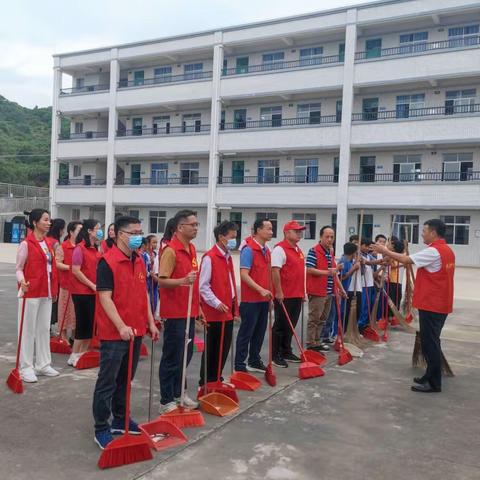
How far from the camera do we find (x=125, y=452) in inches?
142

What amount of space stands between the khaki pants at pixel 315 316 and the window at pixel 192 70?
94.4 ft

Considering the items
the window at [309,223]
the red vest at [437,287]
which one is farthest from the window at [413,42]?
the red vest at [437,287]

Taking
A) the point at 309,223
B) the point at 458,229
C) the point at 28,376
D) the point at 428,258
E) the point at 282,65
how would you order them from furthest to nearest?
the point at 282,65 < the point at 309,223 < the point at 458,229 < the point at 428,258 < the point at 28,376

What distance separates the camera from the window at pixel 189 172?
113 feet

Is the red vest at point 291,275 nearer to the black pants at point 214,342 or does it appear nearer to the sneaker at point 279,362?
the sneaker at point 279,362

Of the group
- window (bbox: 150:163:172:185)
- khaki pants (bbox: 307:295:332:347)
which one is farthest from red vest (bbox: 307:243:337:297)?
window (bbox: 150:163:172:185)

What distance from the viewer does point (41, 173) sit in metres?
58.2

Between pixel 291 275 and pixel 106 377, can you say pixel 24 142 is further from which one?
pixel 106 377

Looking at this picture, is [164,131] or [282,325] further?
[164,131]

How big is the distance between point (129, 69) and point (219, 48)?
8.08 meters

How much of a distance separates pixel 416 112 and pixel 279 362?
81.8 feet

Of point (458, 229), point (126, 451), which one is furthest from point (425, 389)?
point (458, 229)

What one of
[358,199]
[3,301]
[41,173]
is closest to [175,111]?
[358,199]

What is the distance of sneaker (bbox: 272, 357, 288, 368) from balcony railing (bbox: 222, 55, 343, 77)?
2544 cm
